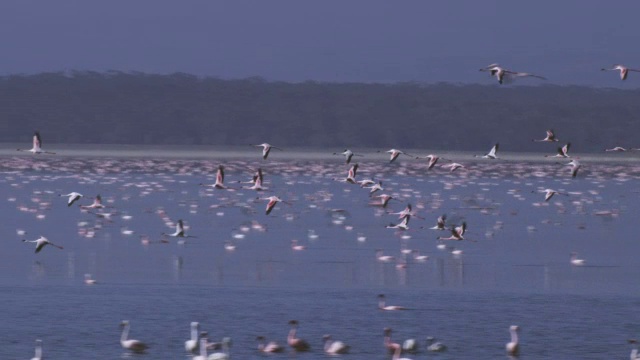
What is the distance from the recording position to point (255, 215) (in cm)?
3922

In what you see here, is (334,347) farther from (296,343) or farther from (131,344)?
(131,344)

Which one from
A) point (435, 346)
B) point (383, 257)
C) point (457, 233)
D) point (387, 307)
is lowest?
point (435, 346)

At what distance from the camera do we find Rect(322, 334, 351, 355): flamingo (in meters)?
19.3

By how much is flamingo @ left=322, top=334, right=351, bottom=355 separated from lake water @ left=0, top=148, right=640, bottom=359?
0.42 feet

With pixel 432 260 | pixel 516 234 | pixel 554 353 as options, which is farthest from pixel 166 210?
pixel 554 353

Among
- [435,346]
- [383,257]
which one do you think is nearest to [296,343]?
[435,346]

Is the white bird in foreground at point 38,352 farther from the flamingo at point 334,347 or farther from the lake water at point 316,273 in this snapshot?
the flamingo at point 334,347

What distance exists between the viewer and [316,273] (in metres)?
26.6

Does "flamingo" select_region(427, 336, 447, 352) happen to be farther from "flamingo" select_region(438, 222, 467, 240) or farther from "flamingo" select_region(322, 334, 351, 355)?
"flamingo" select_region(438, 222, 467, 240)

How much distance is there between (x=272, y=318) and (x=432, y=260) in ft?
24.9

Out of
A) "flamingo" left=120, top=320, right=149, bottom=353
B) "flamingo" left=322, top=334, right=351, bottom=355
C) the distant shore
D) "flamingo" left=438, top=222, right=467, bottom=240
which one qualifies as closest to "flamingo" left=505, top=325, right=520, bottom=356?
"flamingo" left=322, top=334, right=351, bottom=355

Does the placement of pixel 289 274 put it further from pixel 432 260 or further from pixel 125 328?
pixel 125 328

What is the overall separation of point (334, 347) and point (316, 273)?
23.6 feet

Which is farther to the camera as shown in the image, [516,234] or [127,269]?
[516,234]
